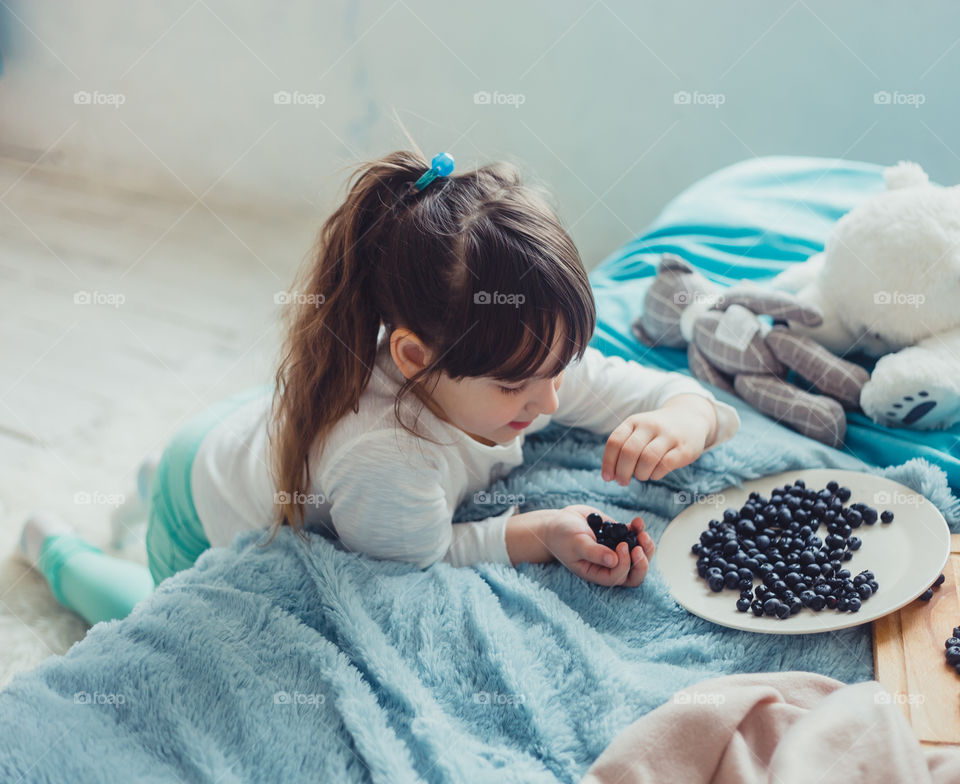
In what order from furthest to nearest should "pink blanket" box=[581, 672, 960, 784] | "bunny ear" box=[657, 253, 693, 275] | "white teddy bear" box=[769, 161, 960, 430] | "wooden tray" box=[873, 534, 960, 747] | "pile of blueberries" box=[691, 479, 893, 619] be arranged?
"bunny ear" box=[657, 253, 693, 275], "white teddy bear" box=[769, 161, 960, 430], "pile of blueberries" box=[691, 479, 893, 619], "wooden tray" box=[873, 534, 960, 747], "pink blanket" box=[581, 672, 960, 784]

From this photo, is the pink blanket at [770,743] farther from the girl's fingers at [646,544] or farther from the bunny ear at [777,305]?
the bunny ear at [777,305]

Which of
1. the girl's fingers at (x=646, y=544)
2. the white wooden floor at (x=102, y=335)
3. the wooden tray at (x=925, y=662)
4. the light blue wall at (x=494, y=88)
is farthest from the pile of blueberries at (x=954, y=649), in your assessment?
the light blue wall at (x=494, y=88)

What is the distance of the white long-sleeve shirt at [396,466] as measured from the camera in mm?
947

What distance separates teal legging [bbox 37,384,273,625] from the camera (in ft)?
3.84

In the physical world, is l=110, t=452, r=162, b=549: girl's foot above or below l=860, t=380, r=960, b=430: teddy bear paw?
below

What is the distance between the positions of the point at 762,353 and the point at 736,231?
1.30 ft

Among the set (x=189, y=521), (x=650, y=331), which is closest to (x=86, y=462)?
(x=189, y=521)

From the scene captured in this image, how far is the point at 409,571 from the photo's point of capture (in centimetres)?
96

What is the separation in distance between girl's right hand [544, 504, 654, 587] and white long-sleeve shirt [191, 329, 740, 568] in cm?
7

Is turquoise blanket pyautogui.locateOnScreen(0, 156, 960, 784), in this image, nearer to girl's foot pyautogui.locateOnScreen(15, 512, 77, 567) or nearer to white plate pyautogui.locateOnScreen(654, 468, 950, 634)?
white plate pyautogui.locateOnScreen(654, 468, 950, 634)

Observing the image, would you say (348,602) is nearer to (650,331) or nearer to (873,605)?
(873,605)

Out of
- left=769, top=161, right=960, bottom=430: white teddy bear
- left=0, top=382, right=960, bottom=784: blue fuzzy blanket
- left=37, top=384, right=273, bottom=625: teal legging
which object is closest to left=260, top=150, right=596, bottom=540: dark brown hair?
left=0, top=382, right=960, bottom=784: blue fuzzy blanket

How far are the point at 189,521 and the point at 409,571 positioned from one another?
38 centimetres

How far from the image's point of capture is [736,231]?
1543mm
